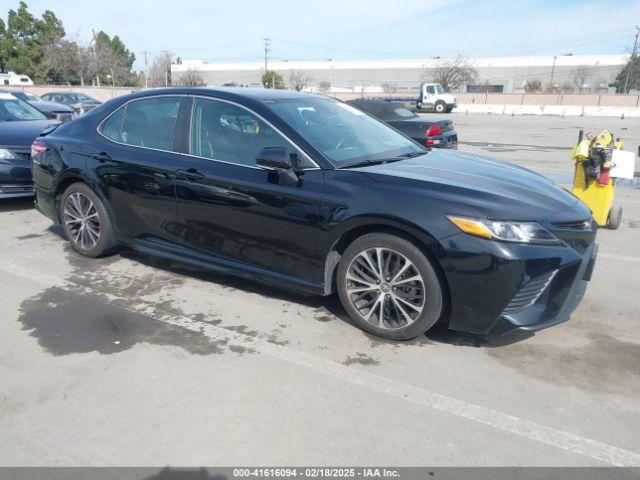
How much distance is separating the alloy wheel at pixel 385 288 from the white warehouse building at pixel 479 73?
7808cm

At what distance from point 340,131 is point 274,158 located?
88 centimetres

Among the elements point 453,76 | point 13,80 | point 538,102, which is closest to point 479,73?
point 453,76

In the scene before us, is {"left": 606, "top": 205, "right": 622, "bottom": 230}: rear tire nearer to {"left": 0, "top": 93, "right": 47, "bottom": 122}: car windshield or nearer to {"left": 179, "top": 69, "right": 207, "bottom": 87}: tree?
{"left": 0, "top": 93, "right": 47, "bottom": 122}: car windshield

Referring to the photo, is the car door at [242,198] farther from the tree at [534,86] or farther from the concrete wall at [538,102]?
the tree at [534,86]

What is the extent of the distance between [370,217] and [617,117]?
136 ft

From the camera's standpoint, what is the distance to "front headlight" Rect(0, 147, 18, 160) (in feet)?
22.0

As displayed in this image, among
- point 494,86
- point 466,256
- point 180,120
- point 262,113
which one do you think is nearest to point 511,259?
point 466,256

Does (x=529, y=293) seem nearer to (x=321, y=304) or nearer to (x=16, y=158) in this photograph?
(x=321, y=304)

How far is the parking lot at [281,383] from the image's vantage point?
247cm

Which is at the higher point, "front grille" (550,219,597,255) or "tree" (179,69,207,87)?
"tree" (179,69,207,87)

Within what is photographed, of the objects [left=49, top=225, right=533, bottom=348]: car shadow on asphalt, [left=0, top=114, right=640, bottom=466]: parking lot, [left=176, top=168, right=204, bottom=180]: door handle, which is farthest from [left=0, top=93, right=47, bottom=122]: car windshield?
[left=176, top=168, right=204, bottom=180]: door handle

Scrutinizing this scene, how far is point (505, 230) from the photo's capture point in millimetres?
3068

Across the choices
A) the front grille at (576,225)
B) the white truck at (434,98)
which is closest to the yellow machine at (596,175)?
the front grille at (576,225)

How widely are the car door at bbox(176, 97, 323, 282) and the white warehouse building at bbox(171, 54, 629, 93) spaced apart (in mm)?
77301
